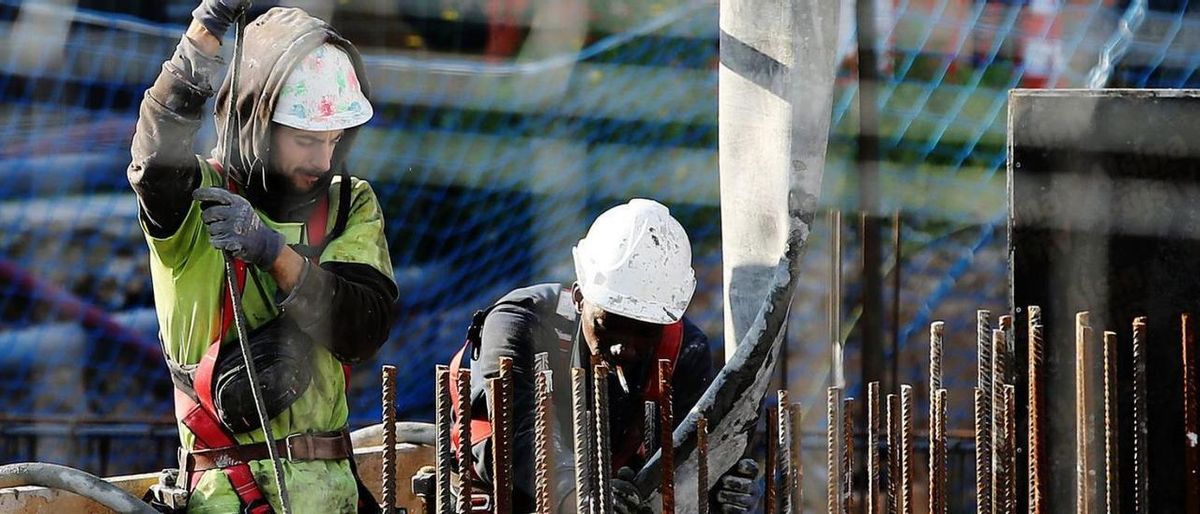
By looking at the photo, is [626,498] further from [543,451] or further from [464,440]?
[464,440]

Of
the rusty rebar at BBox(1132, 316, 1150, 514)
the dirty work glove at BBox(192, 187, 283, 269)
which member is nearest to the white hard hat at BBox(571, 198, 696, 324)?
the dirty work glove at BBox(192, 187, 283, 269)

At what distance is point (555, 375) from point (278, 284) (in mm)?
837

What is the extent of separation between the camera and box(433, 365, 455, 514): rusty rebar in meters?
2.69

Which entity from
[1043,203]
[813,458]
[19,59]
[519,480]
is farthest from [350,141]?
[813,458]

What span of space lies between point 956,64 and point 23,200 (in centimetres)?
292

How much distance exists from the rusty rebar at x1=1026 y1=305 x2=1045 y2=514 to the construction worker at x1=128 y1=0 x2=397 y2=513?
4.05 ft

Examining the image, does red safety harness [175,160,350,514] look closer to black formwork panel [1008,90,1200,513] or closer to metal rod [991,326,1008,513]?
metal rod [991,326,1008,513]

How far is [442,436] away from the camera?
275 centimetres

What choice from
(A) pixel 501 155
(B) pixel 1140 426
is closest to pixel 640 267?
(B) pixel 1140 426

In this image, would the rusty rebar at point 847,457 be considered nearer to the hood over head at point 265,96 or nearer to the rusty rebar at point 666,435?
the rusty rebar at point 666,435

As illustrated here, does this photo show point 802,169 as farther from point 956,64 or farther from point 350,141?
point 956,64

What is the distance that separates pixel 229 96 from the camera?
304cm

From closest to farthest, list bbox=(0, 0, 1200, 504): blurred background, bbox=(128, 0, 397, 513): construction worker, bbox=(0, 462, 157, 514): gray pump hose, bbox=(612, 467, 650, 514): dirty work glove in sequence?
bbox=(0, 462, 157, 514): gray pump hose → bbox=(128, 0, 397, 513): construction worker → bbox=(612, 467, 650, 514): dirty work glove → bbox=(0, 0, 1200, 504): blurred background

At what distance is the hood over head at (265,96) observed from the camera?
3049mm
